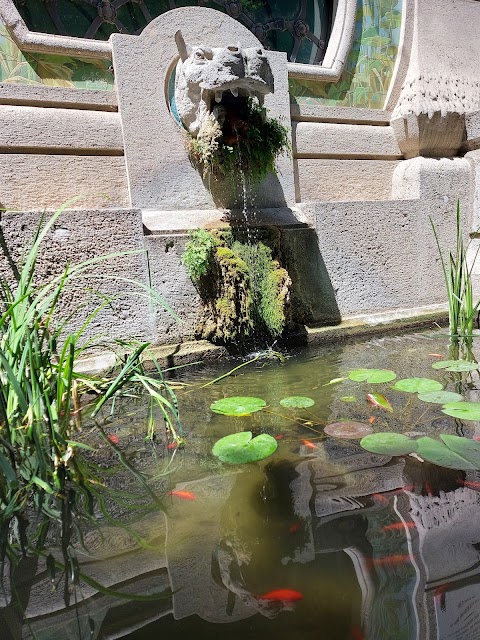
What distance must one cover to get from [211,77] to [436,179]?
86.7 inches

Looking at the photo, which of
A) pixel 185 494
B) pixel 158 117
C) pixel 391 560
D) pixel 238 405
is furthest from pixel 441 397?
pixel 158 117

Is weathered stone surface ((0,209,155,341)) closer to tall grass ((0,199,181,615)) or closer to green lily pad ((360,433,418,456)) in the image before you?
tall grass ((0,199,181,615))

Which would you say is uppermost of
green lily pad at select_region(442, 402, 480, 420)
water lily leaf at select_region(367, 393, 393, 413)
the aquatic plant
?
the aquatic plant

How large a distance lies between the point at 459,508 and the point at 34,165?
10.3 ft

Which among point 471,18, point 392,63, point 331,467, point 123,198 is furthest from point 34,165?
point 471,18

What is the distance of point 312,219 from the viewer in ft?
11.7

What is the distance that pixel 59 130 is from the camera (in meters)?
3.19

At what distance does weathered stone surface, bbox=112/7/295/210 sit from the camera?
3281 mm

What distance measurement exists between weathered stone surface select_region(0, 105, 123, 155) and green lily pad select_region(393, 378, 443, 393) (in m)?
2.53

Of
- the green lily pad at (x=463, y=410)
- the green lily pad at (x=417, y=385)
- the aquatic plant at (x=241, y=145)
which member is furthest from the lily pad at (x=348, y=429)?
the aquatic plant at (x=241, y=145)

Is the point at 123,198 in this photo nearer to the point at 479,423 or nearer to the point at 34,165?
the point at 34,165

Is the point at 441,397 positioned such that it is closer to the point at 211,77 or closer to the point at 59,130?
the point at 211,77

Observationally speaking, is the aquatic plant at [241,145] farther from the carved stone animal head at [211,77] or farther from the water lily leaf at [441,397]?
the water lily leaf at [441,397]

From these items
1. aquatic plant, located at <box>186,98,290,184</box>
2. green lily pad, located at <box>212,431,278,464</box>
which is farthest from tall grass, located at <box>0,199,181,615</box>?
aquatic plant, located at <box>186,98,290,184</box>
